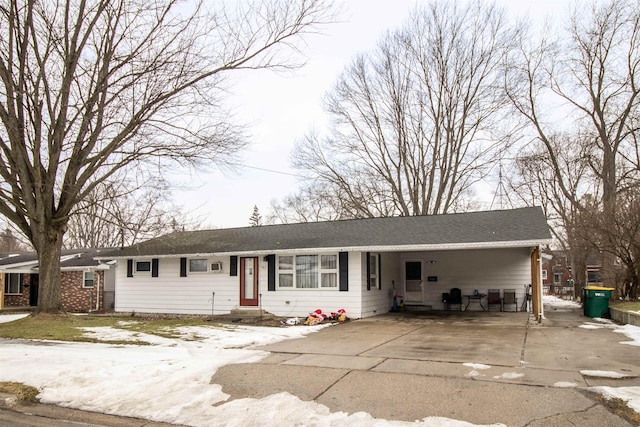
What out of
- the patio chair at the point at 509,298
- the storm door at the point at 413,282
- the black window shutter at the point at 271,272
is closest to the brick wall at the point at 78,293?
the black window shutter at the point at 271,272

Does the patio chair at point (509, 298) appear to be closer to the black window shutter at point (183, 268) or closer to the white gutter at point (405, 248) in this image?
the white gutter at point (405, 248)

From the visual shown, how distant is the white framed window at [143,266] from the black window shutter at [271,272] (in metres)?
5.34

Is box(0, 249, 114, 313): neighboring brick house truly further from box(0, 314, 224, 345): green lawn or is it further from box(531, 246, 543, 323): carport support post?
box(531, 246, 543, 323): carport support post

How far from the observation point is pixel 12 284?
82.5 feet

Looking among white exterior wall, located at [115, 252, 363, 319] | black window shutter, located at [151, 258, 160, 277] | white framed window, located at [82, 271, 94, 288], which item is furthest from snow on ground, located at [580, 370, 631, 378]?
white framed window, located at [82, 271, 94, 288]

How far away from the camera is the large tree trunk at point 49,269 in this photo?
44.9 ft

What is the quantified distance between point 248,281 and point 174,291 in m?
3.21

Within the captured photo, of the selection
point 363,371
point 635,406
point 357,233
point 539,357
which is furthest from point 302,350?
point 357,233

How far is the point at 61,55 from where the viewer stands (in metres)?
13.2

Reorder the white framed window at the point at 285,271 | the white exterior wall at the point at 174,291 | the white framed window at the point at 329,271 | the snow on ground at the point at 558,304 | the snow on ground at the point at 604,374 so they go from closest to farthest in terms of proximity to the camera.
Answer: the snow on ground at the point at 604,374
the white framed window at the point at 329,271
the white framed window at the point at 285,271
the white exterior wall at the point at 174,291
the snow on ground at the point at 558,304

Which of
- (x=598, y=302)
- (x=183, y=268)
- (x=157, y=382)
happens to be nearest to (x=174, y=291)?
(x=183, y=268)

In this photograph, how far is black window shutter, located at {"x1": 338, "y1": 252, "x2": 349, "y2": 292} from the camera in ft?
50.0

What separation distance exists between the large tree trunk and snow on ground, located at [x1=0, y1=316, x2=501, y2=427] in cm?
332

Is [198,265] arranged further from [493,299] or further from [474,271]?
[493,299]
